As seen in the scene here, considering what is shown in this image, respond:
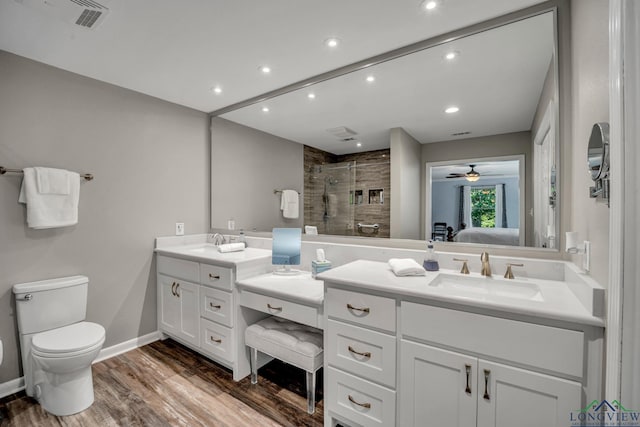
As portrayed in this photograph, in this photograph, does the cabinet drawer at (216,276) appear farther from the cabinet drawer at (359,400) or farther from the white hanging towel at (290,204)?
the cabinet drawer at (359,400)

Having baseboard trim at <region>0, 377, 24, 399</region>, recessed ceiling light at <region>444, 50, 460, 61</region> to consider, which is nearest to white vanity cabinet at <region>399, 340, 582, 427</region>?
recessed ceiling light at <region>444, 50, 460, 61</region>

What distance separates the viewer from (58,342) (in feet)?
5.72

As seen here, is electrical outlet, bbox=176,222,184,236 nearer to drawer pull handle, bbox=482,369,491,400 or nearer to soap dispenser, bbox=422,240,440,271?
soap dispenser, bbox=422,240,440,271

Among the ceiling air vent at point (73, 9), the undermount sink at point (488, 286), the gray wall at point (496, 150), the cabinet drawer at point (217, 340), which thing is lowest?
the cabinet drawer at point (217, 340)

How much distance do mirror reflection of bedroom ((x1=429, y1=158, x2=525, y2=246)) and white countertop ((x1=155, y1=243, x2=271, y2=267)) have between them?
136cm

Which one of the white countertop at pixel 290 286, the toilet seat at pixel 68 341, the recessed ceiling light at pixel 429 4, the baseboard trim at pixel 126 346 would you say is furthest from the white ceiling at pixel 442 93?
the baseboard trim at pixel 126 346

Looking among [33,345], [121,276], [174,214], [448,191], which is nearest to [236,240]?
[174,214]

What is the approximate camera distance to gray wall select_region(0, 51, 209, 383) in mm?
1949

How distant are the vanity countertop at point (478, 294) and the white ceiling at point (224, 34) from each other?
56.2 inches

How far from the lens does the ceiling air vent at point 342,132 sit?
2.20m

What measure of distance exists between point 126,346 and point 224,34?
264 centimetres

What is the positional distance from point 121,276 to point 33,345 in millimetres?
806

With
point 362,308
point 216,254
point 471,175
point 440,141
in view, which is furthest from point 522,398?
point 216,254

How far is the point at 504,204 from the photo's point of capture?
62.4 inches
